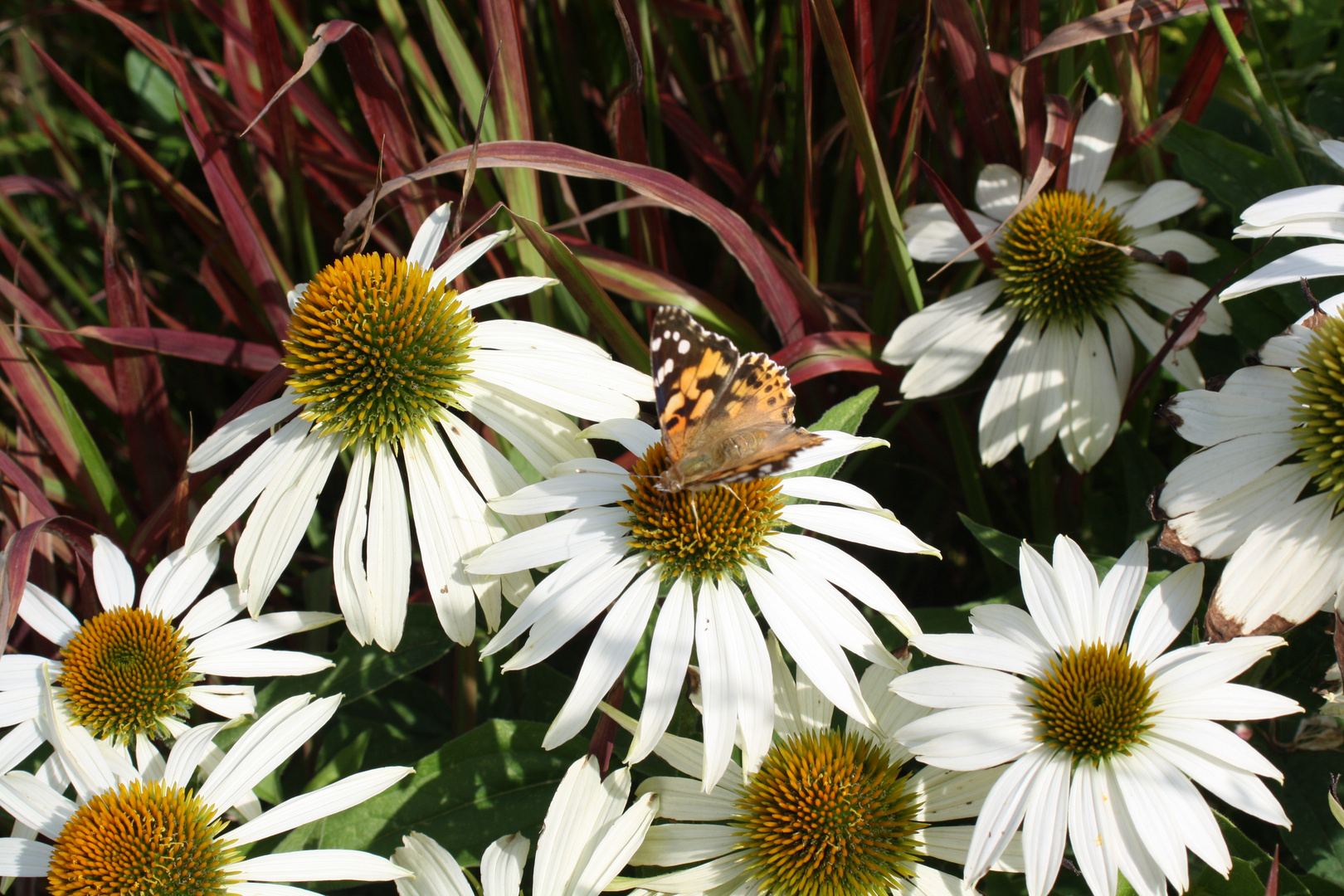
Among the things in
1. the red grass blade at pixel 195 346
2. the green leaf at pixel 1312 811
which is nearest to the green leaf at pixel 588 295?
the red grass blade at pixel 195 346

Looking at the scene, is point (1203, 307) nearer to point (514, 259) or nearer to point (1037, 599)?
point (1037, 599)

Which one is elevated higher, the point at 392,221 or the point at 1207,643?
the point at 392,221

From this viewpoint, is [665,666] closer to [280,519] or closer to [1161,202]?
[280,519]

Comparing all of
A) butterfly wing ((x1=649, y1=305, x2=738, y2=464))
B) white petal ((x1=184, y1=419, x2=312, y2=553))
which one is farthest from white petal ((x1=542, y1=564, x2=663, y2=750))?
white petal ((x1=184, y1=419, x2=312, y2=553))

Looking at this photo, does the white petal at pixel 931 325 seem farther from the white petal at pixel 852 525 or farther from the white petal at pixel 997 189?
the white petal at pixel 852 525

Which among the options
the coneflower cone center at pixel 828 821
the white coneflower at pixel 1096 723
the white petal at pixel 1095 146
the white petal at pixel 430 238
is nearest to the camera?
the white coneflower at pixel 1096 723

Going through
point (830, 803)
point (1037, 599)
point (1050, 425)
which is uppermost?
point (1050, 425)

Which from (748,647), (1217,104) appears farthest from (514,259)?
(1217,104)
